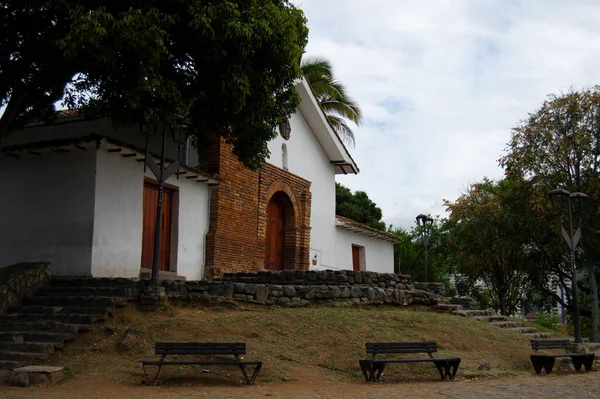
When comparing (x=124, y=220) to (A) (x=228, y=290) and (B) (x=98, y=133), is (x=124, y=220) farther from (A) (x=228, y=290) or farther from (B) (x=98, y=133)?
(B) (x=98, y=133)

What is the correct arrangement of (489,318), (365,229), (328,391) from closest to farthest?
(328,391) → (489,318) → (365,229)

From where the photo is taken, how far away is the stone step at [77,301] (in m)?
10.2

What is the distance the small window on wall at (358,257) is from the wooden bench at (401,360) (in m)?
13.3

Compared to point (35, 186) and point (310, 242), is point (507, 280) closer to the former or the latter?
point (310, 242)

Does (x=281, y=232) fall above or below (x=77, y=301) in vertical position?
above

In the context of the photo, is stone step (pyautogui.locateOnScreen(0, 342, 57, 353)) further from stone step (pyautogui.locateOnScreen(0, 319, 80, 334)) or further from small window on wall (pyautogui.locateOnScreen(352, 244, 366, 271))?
small window on wall (pyautogui.locateOnScreen(352, 244, 366, 271))

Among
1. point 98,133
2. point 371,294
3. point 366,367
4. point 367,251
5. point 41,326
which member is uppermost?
point 98,133

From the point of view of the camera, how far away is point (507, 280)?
28.6 meters

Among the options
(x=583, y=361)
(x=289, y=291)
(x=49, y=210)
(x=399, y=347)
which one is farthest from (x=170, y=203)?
(x=583, y=361)

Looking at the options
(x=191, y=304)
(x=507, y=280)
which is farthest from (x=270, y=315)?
(x=507, y=280)

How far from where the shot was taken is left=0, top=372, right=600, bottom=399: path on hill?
7.46 m

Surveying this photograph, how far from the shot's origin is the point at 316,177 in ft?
66.8

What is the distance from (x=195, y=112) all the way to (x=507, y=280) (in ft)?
70.1

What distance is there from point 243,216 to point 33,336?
7.56 meters
